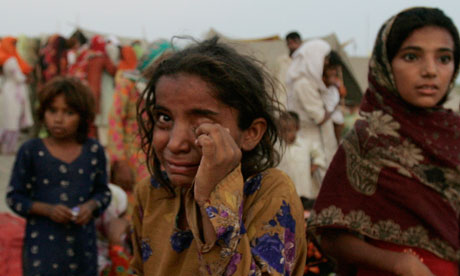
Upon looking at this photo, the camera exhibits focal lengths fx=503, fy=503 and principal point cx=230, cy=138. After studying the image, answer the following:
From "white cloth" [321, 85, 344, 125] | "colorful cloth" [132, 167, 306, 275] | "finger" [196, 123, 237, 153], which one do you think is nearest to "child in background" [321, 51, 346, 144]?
"white cloth" [321, 85, 344, 125]

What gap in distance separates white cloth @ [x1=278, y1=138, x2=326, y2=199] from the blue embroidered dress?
275 centimetres

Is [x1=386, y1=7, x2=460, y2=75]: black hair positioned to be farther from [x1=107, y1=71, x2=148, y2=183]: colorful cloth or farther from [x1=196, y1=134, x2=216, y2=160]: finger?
[x1=107, y1=71, x2=148, y2=183]: colorful cloth

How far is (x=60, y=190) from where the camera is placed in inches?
115

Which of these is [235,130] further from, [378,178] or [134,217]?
[378,178]

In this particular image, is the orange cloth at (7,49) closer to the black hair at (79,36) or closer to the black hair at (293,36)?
the black hair at (79,36)

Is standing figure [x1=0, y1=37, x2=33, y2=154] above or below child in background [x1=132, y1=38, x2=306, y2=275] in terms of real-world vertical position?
below

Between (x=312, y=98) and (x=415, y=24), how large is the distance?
390 centimetres

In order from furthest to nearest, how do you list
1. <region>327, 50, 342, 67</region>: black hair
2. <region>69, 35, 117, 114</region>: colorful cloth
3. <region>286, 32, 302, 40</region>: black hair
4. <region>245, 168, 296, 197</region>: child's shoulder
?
1. <region>286, 32, 302, 40</region>: black hair
2. <region>69, 35, 117, 114</region>: colorful cloth
3. <region>327, 50, 342, 67</region>: black hair
4. <region>245, 168, 296, 197</region>: child's shoulder

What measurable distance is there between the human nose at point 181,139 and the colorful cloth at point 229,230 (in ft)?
0.42

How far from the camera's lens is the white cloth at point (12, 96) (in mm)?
10555

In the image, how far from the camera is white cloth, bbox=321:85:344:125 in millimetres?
6254

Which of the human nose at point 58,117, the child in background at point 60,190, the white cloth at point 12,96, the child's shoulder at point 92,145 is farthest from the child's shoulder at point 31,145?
the white cloth at point 12,96

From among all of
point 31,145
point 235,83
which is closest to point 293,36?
point 31,145

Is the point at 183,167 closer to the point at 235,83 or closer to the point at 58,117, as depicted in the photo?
the point at 235,83
